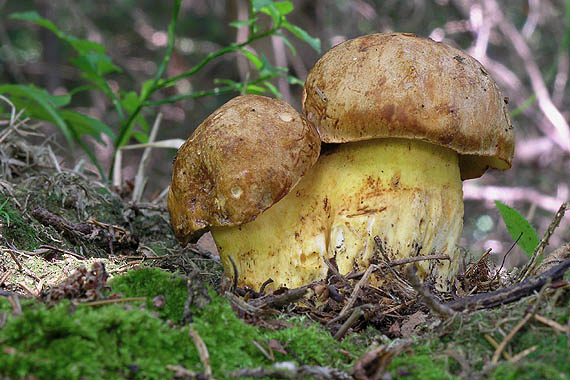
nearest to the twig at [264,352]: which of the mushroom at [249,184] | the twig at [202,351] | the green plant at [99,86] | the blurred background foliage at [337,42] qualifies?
the twig at [202,351]

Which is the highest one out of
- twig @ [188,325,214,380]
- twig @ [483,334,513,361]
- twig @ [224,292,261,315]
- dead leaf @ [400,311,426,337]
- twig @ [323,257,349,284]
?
twig @ [483,334,513,361]

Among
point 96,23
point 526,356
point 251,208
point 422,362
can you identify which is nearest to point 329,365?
point 422,362

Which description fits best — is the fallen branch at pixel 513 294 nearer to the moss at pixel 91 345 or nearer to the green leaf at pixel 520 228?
the green leaf at pixel 520 228

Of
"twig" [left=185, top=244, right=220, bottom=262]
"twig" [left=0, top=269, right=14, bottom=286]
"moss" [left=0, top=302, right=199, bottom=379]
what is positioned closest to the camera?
"moss" [left=0, top=302, right=199, bottom=379]

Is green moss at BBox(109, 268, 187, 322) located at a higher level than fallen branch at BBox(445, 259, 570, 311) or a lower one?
lower

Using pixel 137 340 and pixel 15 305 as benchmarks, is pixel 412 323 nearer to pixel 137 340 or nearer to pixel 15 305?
pixel 137 340

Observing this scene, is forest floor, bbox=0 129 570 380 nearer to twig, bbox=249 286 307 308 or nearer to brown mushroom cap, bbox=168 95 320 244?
twig, bbox=249 286 307 308

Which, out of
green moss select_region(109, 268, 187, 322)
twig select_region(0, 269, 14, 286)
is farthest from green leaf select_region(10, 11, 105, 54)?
green moss select_region(109, 268, 187, 322)

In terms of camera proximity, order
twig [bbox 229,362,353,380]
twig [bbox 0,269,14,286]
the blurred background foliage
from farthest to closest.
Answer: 1. the blurred background foliage
2. twig [bbox 0,269,14,286]
3. twig [bbox 229,362,353,380]
